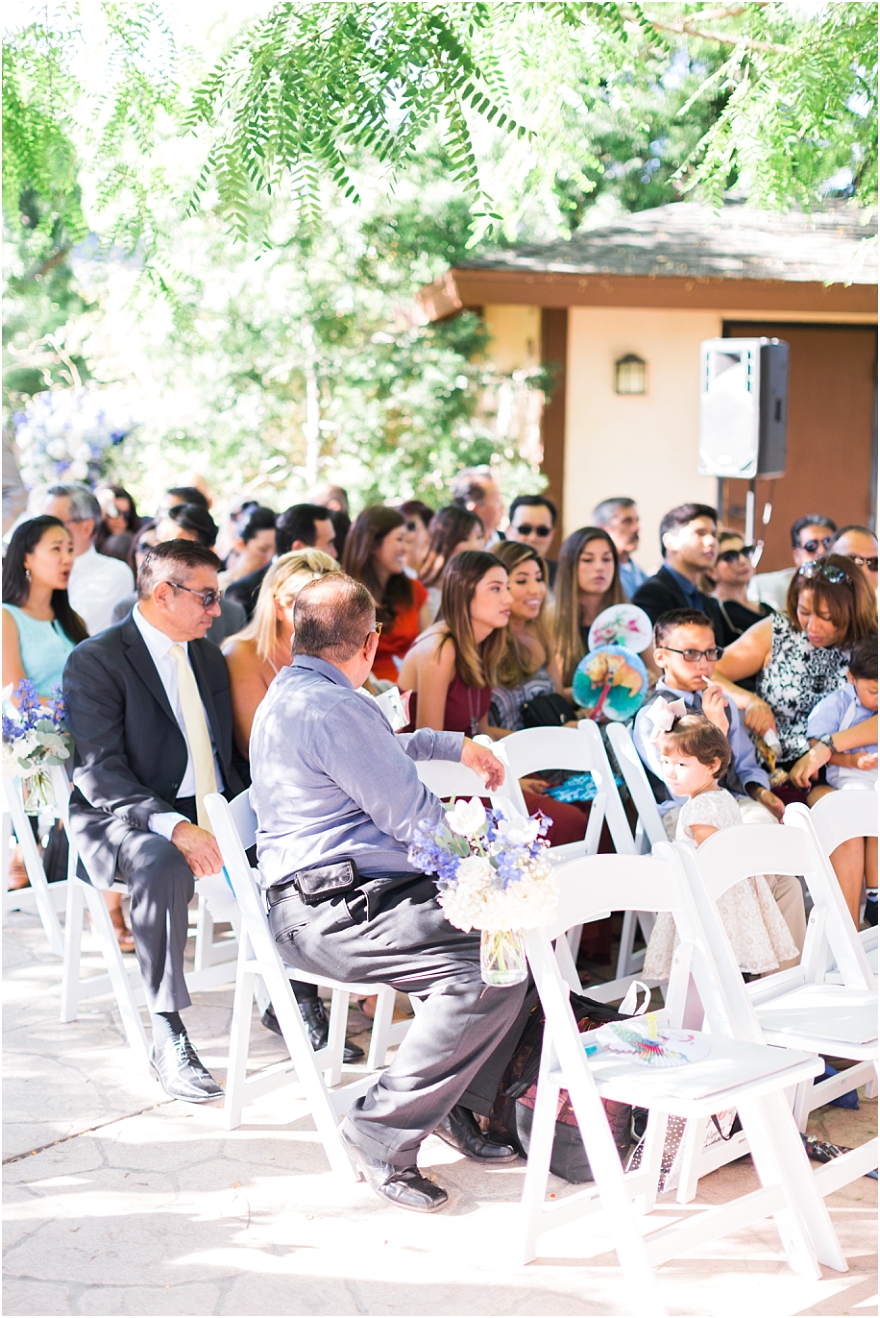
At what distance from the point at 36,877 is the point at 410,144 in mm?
2992

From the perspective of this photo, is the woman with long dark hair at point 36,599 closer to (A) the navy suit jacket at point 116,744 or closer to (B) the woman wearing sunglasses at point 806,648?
(A) the navy suit jacket at point 116,744

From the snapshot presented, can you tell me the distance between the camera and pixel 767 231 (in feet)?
40.9

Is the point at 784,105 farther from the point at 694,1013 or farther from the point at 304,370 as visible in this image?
the point at 304,370

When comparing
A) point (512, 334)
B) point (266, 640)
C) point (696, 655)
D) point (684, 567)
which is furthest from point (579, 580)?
point (512, 334)

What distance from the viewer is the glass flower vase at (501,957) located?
3.04 metres

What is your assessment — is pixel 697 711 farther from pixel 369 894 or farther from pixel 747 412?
pixel 747 412

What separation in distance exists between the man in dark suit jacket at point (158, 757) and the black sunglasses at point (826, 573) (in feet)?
7.99

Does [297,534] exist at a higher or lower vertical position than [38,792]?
higher

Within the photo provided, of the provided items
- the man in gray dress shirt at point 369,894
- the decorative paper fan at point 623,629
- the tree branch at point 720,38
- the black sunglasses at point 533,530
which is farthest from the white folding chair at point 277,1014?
the black sunglasses at point 533,530

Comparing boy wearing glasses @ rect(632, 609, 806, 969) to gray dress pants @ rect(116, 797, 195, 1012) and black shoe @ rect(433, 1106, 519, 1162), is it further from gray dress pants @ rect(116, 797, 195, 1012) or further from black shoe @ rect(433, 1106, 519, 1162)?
gray dress pants @ rect(116, 797, 195, 1012)

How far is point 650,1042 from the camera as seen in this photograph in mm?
3055

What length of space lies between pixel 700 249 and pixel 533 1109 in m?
9.72


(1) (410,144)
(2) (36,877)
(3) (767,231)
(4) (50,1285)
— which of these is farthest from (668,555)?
(3) (767,231)

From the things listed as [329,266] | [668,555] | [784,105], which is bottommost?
[668,555]
